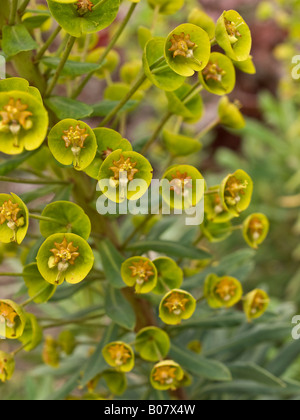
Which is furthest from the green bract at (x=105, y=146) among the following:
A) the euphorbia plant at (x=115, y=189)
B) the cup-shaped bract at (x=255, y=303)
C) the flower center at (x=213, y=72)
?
the cup-shaped bract at (x=255, y=303)

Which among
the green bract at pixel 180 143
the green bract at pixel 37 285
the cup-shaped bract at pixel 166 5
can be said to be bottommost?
the green bract at pixel 37 285

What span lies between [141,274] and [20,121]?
36 cm

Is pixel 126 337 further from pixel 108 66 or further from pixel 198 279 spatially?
pixel 108 66

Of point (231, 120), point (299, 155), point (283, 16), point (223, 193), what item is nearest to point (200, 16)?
point (231, 120)

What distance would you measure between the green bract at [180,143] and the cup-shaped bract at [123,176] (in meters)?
0.28

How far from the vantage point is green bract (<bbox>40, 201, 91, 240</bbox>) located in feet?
2.68

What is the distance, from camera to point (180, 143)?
1.05 m

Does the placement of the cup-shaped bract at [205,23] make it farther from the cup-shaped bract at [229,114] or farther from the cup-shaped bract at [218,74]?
the cup-shaped bract at [229,114]

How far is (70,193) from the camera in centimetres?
101

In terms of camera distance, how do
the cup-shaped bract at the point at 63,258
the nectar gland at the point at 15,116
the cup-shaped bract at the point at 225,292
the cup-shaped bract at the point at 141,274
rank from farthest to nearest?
the cup-shaped bract at the point at 225,292 → the cup-shaped bract at the point at 141,274 → the cup-shaped bract at the point at 63,258 → the nectar gland at the point at 15,116

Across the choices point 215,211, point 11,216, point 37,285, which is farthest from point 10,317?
point 215,211

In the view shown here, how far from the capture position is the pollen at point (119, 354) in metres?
0.92

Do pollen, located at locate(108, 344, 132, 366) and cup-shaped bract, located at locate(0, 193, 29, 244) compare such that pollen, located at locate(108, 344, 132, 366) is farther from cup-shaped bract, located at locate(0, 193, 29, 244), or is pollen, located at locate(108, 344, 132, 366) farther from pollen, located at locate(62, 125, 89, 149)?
pollen, located at locate(62, 125, 89, 149)
